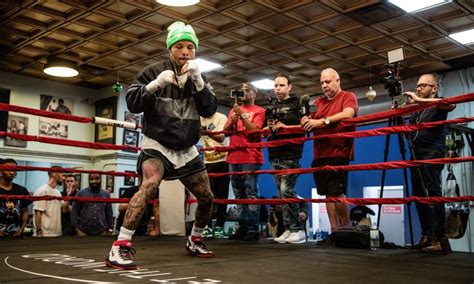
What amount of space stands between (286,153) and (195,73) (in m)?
1.56

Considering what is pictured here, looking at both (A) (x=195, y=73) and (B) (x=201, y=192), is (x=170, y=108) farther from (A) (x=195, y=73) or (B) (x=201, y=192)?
(B) (x=201, y=192)

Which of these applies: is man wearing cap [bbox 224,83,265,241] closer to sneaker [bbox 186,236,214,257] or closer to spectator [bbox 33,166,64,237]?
sneaker [bbox 186,236,214,257]

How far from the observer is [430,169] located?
119 inches

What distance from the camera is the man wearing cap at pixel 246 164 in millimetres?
3748

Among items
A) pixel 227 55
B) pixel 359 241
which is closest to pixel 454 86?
pixel 227 55

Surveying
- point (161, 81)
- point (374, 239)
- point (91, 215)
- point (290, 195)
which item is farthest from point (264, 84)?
point (161, 81)

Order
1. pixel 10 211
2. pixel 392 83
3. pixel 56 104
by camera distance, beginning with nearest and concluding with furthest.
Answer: pixel 392 83 < pixel 10 211 < pixel 56 104

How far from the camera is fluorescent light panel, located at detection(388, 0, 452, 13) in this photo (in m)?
6.07

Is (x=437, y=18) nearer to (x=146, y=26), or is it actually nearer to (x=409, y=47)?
(x=409, y=47)

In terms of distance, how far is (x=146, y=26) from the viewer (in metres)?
6.82

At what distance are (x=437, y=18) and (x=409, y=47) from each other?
109 cm

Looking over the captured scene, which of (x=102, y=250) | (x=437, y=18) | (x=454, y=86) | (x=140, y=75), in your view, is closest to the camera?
(x=140, y=75)

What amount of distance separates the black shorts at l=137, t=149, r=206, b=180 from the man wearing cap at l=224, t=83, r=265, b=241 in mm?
1350

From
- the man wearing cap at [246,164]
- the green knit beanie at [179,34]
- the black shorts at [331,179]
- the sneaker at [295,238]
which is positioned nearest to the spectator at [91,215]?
the man wearing cap at [246,164]
